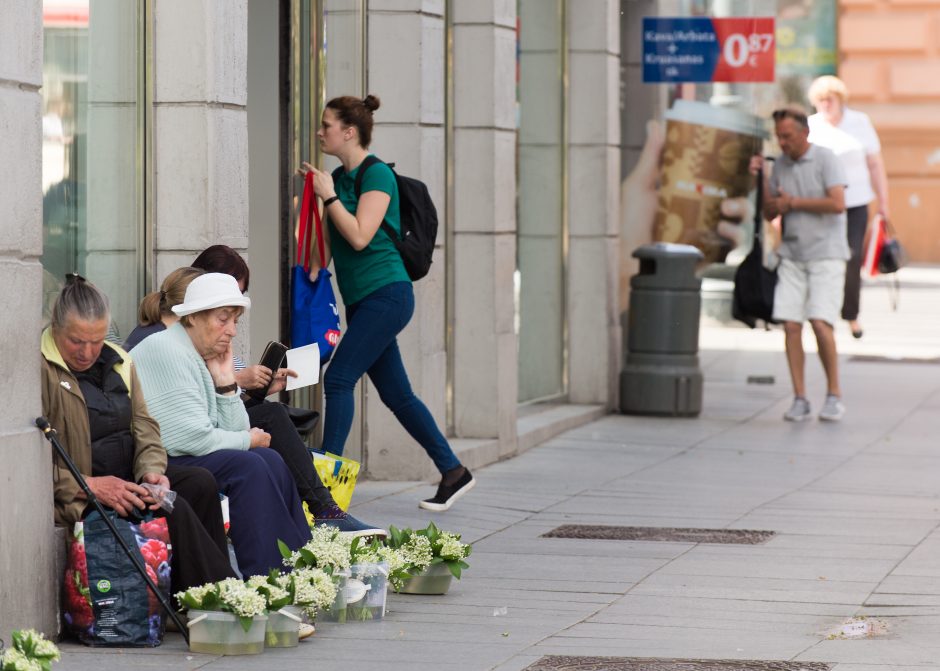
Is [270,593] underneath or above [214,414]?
underneath

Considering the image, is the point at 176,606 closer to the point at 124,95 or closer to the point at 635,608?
the point at 635,608

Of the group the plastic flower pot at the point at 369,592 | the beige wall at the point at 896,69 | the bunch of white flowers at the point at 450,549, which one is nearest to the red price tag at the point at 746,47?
the bunch of white flowers at the point at 450,549

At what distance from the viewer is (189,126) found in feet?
26.4

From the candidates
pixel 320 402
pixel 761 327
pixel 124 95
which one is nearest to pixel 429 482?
pixel 320 402

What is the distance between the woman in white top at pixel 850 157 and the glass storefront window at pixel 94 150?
7.21 m

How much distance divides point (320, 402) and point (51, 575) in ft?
12.8

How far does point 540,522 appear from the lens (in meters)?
9.26

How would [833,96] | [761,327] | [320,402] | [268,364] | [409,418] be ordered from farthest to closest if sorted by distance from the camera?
[761,327] → [833,96] → [320,402] → [409,418] → [268,364]

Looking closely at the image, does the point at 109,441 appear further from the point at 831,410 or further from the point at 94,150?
the point at 831,410

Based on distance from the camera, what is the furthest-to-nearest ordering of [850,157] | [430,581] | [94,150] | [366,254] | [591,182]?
[850,157] → [591,182] → [366,254] → [94,150] → [430,581]

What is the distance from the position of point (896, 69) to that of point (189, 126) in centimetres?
2553

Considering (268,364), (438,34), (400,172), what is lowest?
(268,364)

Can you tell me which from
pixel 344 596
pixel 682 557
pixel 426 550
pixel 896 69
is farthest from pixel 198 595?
pixel 896 69

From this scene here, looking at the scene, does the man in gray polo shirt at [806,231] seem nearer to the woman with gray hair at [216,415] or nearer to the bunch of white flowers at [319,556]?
the woman with gray hair at [216,415]
